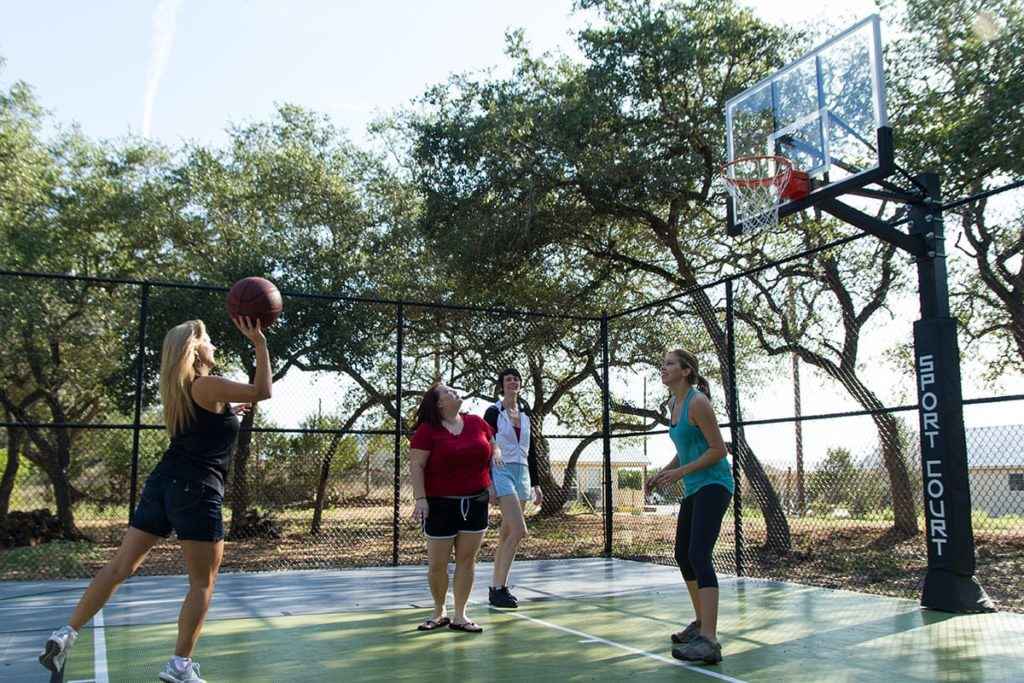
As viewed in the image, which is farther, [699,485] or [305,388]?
[305,388]

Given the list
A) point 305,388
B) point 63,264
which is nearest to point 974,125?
point 305,388

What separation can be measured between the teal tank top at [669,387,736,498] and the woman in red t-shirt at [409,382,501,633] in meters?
1.42

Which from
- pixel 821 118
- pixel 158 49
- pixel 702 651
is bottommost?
pixel 702 651

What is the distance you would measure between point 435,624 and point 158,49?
20.0 metres

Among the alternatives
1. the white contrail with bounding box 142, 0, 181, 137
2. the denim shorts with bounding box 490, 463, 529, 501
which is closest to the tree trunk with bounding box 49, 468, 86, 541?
the white contrail with bounding box 142, 0, 181, 137

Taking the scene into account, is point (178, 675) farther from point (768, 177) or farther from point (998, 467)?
point (998, 467)

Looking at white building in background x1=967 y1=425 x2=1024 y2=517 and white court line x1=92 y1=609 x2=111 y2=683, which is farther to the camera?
white building in background x1=967 y1=425 x2=1024 y2=517

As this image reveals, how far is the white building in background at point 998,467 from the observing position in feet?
32.6

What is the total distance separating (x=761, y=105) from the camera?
9.11 metres

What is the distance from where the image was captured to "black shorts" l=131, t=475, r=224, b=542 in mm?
3857

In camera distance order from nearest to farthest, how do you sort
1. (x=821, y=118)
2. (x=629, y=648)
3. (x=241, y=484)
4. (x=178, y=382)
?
1. (x=178, y=382)
2. (x=629, y=648)
3. (x=821, y=118)
4. (x=241, y=484)

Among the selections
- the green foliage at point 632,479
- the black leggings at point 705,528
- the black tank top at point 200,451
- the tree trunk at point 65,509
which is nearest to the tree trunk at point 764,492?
the black leggings at point 705,528

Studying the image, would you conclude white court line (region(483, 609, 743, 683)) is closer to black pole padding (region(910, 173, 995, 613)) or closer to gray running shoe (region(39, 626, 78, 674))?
black pole padding (region(910, 173, 995, 613))

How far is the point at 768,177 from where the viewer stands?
27.7 ft
